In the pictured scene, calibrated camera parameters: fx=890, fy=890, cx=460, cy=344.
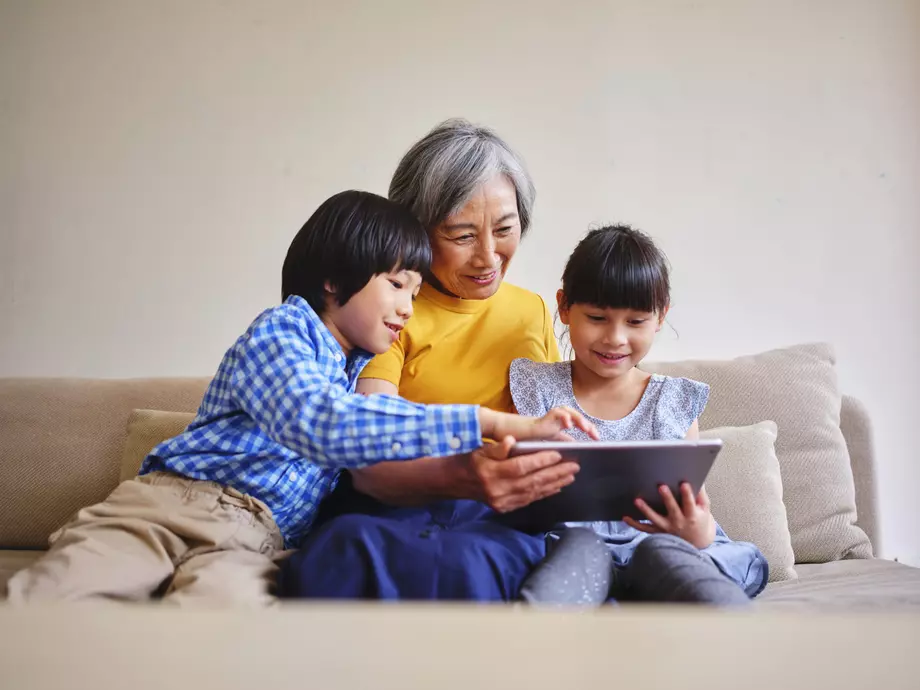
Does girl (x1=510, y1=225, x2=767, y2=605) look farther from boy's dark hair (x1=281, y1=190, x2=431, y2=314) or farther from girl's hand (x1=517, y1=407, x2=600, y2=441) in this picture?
boy's dark hair (x1=281, y1=190, x2=431, y2=314)

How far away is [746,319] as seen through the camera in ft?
8.79

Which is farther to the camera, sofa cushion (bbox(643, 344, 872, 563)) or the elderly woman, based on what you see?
sofa cushion (bbox(643, 344, 872, 563))

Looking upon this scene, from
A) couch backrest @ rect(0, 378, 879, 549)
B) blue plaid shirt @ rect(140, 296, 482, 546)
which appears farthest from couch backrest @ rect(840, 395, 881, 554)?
blue plaid shirt @ rect(140, 296, 482, 546)

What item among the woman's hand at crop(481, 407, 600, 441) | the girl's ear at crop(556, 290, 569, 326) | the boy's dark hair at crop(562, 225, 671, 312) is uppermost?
the boy's dark hair at crop(562, 225, 671, 312)

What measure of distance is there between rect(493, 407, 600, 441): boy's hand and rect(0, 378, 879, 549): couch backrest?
1024mm

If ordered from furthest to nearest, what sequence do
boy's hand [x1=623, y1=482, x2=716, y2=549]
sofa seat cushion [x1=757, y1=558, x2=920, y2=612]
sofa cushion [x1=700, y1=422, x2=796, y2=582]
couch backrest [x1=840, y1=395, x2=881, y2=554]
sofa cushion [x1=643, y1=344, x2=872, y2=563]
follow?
couch backrest [x1=840, y1=395, x2=881, y2=554]
sofa cushion [x1=643, y1=344, x2=872, y2=563]
sofa cushion [x1=700, y1=422, x2=796, y2=582]
sofa seat cushion [x1=757, y1=558, x2=920, y2=612]
boy's hand [x1=623, y1=482, x2=716, y2=549]

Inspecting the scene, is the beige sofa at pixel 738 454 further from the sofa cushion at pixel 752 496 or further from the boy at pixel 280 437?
the boy at pixel 280 437

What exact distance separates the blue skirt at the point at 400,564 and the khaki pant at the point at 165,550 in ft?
0.30

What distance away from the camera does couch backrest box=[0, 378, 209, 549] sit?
1.94 m

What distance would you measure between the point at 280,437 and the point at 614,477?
1.51 feet

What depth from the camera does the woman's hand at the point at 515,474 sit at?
118 centimetres

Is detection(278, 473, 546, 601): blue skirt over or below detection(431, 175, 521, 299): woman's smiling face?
below

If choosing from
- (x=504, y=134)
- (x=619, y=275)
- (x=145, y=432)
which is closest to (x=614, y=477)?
(x=619, y=275)

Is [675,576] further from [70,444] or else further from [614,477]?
[70,444]
